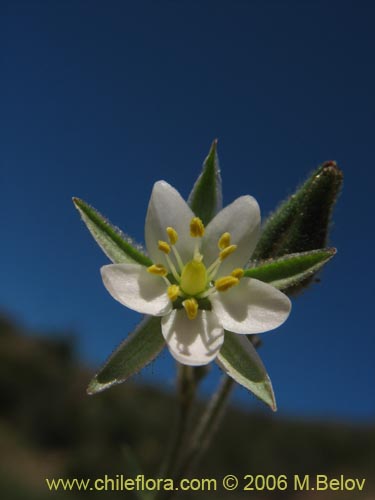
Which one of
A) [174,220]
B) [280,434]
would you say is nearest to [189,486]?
[174,220]

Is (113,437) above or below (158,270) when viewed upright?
below

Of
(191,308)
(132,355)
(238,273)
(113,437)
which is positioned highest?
(238,273)

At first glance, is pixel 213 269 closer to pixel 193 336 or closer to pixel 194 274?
pixel 194 274

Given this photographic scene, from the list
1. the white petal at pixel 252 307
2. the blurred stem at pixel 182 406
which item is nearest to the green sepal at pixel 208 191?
the white petal at pixel 252 307

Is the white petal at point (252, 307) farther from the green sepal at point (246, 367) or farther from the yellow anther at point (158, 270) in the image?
Answer: the yellow anther at point (158, 270)

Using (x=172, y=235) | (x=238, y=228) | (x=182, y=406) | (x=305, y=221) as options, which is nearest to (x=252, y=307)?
(x=238, y=228)

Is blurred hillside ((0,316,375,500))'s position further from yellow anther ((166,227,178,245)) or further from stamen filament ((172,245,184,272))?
yellow anther ((166,227,178,245))
